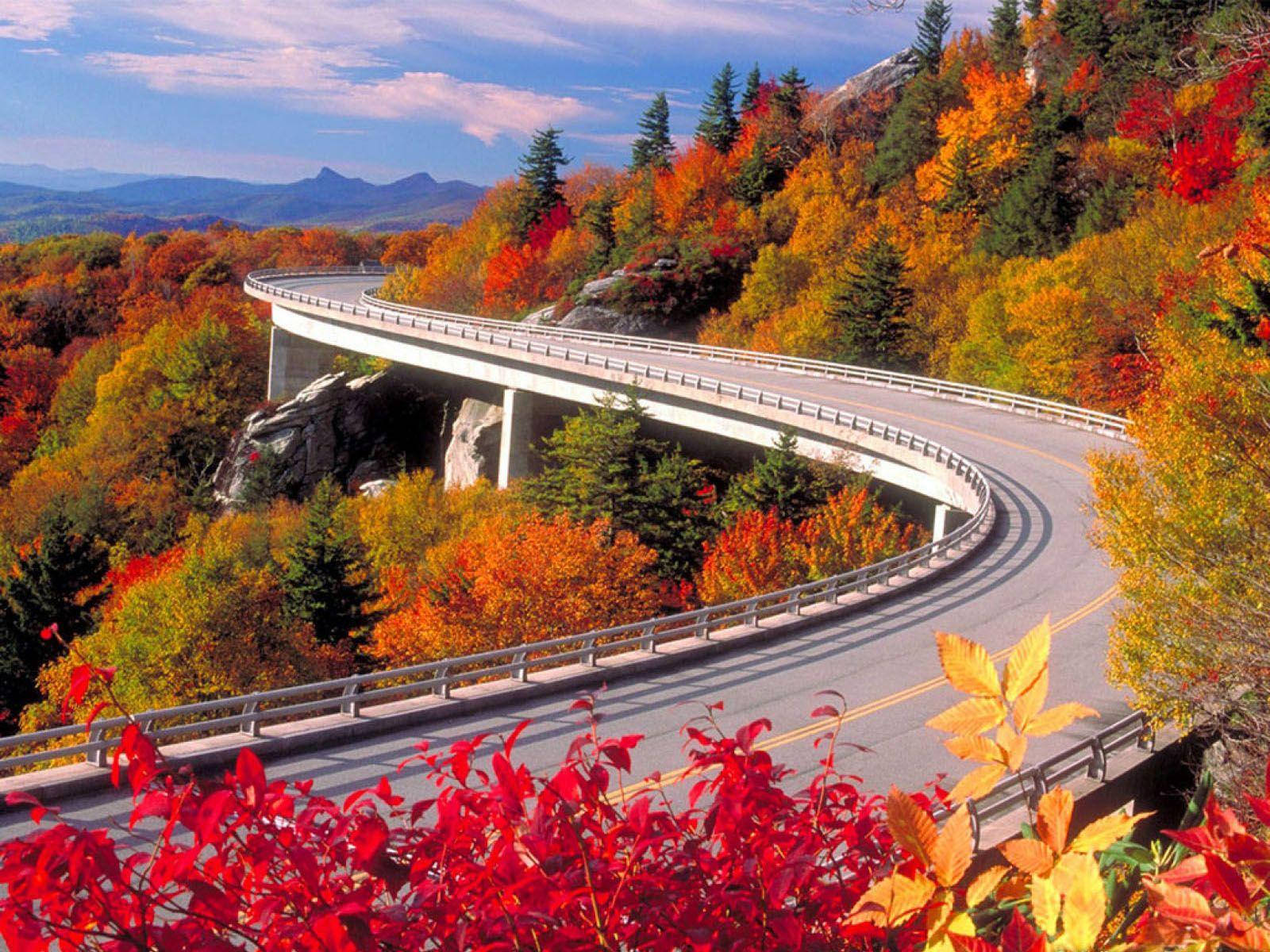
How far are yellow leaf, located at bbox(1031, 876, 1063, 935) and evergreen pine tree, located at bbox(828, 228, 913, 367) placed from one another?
59.9 m

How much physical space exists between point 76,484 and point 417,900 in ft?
227

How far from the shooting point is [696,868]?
120 inches

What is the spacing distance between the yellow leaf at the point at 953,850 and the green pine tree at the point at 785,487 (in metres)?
35.9

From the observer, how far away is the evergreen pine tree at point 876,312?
60.0m

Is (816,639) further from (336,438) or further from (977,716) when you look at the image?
(336,438)

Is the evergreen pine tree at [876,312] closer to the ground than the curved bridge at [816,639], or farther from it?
farther from it

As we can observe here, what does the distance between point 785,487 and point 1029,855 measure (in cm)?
3672

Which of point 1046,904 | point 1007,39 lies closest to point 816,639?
point 1046,904

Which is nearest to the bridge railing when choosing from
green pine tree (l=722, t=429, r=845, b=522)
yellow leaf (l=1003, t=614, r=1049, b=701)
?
green pine tree (l=722, t=429, r=845, b=522)

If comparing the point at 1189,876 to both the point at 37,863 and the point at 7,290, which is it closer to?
the point at 37,863

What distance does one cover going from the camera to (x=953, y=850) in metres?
1.90

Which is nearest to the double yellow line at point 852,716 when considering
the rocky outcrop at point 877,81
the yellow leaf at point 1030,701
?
the yellow leaf at point 1030,701

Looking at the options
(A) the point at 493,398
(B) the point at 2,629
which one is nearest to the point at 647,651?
(B) the point at 2,629

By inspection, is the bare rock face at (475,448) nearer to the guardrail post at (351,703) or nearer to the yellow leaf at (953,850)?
the guardrail post at (351,703)
